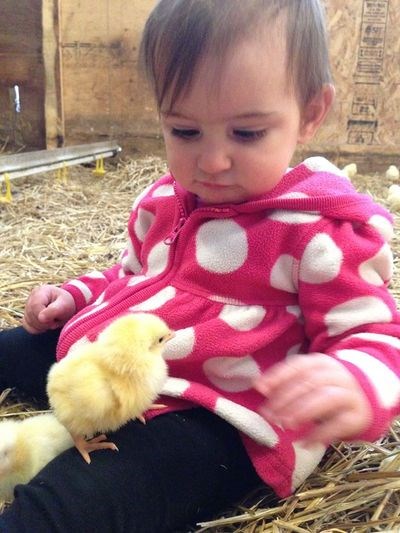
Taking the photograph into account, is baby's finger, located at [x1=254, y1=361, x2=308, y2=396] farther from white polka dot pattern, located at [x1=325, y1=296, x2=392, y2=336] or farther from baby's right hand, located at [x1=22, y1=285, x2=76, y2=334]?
baby's right hand, located at [x1=22, y1=285, x2=76, y2=334]

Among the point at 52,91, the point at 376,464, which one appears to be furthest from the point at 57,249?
the point at 52,91

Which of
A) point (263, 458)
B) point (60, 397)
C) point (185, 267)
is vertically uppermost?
point (185, 267)

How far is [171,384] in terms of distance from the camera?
1.11 metres

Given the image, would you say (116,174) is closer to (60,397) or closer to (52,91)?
(52,91)

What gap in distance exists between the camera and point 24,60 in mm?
4051

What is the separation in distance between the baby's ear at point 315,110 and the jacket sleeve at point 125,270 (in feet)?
1.28

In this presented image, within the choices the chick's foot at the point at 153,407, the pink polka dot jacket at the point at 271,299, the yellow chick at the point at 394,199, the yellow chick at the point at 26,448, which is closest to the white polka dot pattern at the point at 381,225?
the pink polka dot jacket at the point at 271,299

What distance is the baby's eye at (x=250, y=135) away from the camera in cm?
108

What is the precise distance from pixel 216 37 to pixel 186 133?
0.16 meters

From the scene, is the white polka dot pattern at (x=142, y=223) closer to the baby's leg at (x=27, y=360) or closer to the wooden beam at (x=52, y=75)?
the baby's leg at (x=27, y=360)

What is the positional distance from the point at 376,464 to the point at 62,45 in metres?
3.49

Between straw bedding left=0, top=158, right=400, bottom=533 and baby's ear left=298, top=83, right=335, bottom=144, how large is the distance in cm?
57


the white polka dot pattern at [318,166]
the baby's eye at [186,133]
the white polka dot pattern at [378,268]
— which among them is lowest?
the white polka dot pattern at [378,268]

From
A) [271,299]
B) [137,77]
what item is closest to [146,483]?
[271,299]
